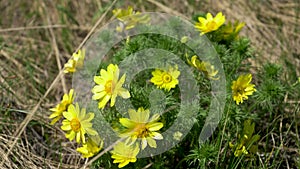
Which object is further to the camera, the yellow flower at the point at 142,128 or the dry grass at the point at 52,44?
the dry grass at the point at 52,44

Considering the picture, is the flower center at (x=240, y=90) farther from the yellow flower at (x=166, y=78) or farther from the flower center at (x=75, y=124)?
the flower center at (x=75, y=124)

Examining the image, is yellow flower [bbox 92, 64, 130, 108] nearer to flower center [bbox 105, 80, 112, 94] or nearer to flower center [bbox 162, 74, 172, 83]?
flower center [bbox 105, 80, 112, 94]

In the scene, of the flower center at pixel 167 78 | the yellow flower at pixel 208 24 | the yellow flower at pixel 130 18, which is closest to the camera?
the flower center at pixel 167 78

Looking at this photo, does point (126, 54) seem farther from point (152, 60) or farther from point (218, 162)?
point (218, 162)

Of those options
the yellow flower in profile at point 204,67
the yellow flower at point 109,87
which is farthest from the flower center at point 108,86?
the yellow flower in profile at point 204,67

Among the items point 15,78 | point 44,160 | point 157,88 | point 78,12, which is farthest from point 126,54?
point 78,12

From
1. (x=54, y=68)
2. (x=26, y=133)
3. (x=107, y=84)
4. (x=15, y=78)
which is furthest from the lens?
(x=54, y=68)
